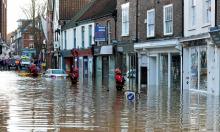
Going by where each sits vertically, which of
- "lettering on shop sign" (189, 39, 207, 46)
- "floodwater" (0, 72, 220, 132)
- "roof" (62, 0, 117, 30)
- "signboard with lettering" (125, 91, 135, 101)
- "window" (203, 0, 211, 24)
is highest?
"roof" (62, 0, 117, 30)

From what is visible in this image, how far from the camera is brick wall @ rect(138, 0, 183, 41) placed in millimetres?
33156

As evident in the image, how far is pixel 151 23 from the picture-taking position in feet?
126

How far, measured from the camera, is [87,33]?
2254 inches

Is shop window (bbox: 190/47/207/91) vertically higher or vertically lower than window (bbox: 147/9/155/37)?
lower

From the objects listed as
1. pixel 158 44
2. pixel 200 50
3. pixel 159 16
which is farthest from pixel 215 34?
pixel 159 16

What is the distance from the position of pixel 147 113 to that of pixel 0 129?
591cm

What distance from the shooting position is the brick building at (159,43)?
33781 mm

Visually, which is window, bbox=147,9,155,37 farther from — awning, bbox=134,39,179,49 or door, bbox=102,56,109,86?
door, bbox=102,56,109,86

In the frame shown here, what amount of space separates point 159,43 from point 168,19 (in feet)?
5.53

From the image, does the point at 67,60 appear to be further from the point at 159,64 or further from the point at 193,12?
the point at 193,12

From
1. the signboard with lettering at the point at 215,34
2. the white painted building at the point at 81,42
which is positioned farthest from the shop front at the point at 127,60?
the signboard with lettering at the point at 215,34

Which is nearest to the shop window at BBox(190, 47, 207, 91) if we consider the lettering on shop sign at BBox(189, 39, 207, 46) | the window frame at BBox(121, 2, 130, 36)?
the lettering on shop sign at BBox(189, 39, 207, 46)

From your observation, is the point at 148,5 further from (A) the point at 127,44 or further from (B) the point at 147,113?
(B) the point at 147,113

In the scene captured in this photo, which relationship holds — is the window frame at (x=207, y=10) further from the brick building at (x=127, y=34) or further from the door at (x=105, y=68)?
the door at (x=105, y=68)
